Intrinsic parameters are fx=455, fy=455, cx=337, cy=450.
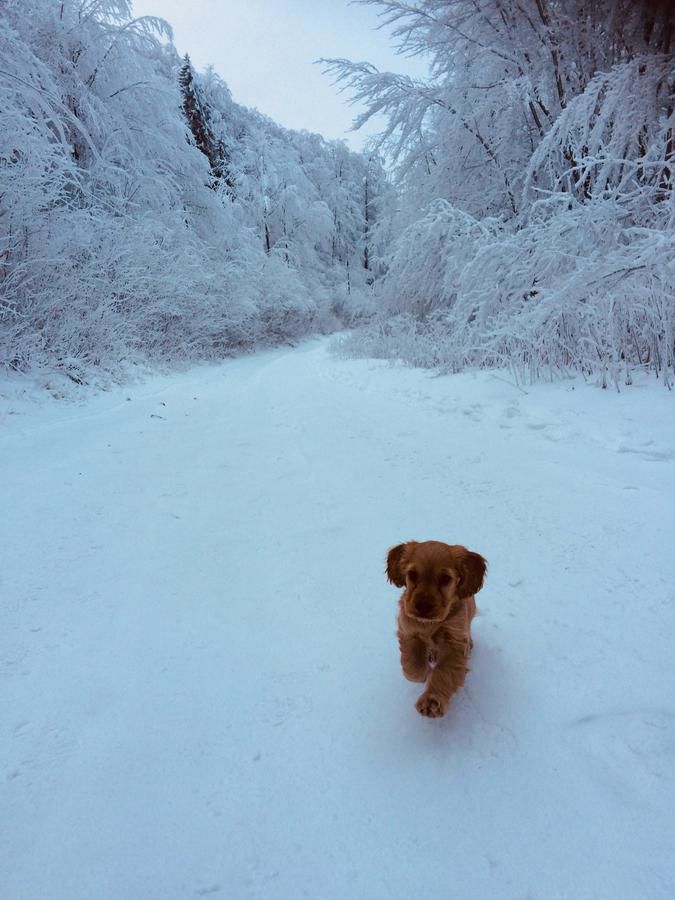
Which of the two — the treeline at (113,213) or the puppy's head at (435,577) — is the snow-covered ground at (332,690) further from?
the treeline at (113,213)

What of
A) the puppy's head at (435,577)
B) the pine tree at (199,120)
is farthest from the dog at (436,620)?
the pine tree at (199,120)

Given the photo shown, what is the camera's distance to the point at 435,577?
1.38 m

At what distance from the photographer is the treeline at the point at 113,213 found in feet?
22.6

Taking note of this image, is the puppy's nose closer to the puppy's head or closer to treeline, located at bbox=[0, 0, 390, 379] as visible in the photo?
the puppy's head

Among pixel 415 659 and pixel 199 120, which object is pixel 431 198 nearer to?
pixel 415 659

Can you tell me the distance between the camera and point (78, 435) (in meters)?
4.97

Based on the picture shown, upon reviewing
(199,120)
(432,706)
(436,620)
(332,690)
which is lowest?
(332,690)

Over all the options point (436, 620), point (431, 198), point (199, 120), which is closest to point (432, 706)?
point (436, 620)

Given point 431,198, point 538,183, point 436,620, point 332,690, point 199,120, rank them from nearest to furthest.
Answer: point 436,620 < point 332,690 < point 538,183 < point 431,198 < point 199,120

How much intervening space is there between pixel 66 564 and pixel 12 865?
1564 mm

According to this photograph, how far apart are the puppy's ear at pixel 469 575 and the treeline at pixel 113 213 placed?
683cm

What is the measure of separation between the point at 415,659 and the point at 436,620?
0.75ft

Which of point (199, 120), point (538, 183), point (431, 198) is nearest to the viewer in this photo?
point (538, 183)

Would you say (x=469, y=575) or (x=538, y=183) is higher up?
(x=538, y=183)
